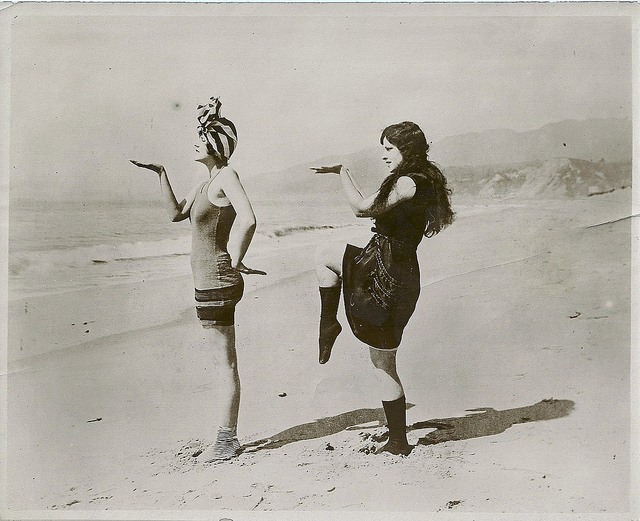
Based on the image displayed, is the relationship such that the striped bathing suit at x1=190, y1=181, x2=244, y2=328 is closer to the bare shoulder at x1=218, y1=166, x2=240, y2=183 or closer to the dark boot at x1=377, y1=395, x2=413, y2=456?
the bare shoulder at x1=218, y1=166, x2=240, y2=183

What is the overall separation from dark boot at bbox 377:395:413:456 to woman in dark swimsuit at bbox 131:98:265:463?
1.98 ft

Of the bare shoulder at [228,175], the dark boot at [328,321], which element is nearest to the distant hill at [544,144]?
the dark boot at [328,321]

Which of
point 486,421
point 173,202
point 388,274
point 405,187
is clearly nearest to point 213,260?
point 173,202

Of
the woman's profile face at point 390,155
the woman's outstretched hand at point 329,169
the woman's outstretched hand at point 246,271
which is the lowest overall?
the woman's outstretched hand at point 246,271

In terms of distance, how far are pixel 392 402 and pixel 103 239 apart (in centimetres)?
134

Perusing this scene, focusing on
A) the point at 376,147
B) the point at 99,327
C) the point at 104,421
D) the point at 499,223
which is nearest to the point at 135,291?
the point at 99,327

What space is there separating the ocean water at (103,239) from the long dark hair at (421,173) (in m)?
0.24

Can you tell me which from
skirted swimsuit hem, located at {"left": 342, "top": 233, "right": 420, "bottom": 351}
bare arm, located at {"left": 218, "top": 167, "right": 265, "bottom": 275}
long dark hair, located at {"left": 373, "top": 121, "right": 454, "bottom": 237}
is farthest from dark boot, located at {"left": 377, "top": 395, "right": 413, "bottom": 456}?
bare arm, located at {"left": 218, "top": 167, "right": 265, "bottom": 275}

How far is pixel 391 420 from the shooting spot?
7.88 ft

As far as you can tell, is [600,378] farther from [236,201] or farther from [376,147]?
[236,201]

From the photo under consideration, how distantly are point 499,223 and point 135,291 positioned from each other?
1513 millimetres

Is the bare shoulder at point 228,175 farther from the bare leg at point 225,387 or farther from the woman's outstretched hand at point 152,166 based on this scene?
the bare leg at point 225,387

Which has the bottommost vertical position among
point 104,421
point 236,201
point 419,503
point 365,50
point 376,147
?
point 419,503

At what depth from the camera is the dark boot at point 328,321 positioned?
8.05ft
